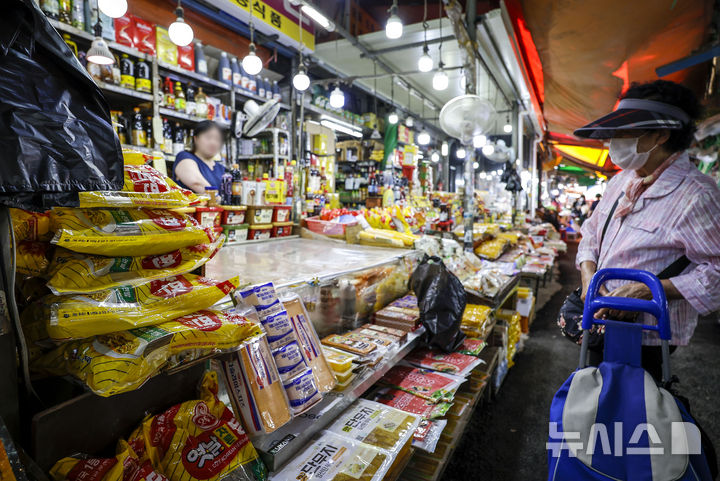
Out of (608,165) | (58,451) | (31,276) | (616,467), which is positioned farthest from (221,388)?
(608,165)

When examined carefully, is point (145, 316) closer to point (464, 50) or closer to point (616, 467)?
point (616, 467)

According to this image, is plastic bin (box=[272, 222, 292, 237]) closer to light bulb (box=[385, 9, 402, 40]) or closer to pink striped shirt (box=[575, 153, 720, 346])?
pink striped shirt (box=[575, 153, 720, 346])

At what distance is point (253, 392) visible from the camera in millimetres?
1083

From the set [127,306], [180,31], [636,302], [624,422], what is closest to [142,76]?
[180,31]

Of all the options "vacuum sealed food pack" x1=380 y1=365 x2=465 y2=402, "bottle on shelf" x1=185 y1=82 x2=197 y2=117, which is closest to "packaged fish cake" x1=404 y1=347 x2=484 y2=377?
"vacuum sealed food pack" x1=380 y1=365 x2=465 y2=402

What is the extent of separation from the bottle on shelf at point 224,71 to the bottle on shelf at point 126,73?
4.12 feet

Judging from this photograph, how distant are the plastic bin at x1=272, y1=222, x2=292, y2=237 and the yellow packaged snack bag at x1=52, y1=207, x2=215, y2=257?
6.32 ft

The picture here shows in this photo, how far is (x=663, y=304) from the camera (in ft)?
4.07

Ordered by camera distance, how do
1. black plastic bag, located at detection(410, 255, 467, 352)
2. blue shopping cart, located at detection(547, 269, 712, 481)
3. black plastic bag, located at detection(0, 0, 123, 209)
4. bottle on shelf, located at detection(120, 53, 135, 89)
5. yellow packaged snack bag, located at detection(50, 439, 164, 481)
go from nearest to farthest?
1. black plastic bag, located at detection(0, 0, 123, 209)
2. yellow packaged snack bag, located at detection(50, 439, 164, 481)
3. blue shopping cart, located at detection(547, 269, 712, 481)
4. black plastic bag, located at detection(410, 255, 467, 352)
5. bottle on shelf, located at detection(120, 53, 135, 89)

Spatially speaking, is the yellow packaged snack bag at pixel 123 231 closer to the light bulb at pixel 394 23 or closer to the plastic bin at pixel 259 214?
the plastic bin at pixel 259 214

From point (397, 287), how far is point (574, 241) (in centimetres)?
1391

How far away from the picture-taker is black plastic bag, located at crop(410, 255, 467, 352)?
2211 millimetres

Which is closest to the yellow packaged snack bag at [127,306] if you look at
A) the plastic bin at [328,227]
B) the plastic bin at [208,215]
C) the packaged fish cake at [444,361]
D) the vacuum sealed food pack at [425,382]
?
the vacuum sealed food pack at [425,382]

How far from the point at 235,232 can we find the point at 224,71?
10.7ft
